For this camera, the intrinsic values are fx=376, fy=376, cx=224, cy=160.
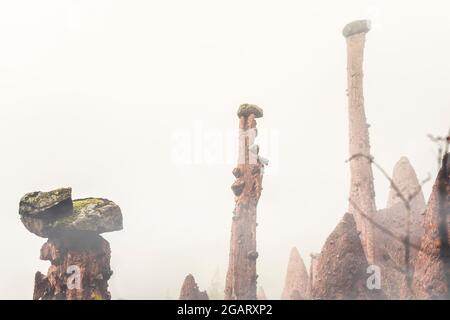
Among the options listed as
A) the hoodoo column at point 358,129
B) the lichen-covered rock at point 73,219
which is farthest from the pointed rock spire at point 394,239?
the lichen-covered rock at point 73,219

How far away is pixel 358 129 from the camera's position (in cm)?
2695

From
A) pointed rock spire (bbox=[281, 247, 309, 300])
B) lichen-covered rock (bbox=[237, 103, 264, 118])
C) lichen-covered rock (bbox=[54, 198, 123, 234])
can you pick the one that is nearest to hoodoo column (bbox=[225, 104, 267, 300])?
lichen-covered rock (bbox=[237, 103, 264, 118])

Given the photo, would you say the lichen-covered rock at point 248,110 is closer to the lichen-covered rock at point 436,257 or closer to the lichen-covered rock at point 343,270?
the lichen-covered rock at point 343,270

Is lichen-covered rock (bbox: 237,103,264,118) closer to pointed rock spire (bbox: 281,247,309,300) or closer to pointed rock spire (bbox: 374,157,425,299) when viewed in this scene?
pointed rock spire (bbox: 374,157,425,299)

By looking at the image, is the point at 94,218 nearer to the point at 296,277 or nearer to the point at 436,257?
the point at 436,257

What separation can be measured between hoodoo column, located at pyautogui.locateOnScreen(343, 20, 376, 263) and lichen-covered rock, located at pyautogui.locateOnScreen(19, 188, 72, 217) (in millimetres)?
17211

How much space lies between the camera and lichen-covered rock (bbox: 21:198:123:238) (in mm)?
18750

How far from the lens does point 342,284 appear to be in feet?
49.2

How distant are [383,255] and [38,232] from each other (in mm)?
18930

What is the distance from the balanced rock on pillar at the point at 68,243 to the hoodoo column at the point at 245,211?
6.43 metres

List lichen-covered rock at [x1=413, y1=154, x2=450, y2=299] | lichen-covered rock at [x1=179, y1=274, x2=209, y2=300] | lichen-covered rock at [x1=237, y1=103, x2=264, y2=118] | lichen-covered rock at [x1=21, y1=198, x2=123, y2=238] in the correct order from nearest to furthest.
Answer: lichen-covered rock at [x1=413, y1=154, x2=450, y2=299], lichen-covered rock at [x1=21, y1=198, x2=123, y2=238], lichen-covered rock at [x1=179, y1=274, x2=209, y2=300], lichen-covered rock at [x1=237, y1=103, x2=264, y2=118]

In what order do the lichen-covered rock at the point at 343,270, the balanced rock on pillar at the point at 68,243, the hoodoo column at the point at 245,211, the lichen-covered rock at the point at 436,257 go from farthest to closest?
the hoodoo column at the point at 245,211 < the balanced rock on pillar at the point at 68,243 < the lichen-covered rock at the point at 343,270 < the lichen-covered rock at the point at 436,257

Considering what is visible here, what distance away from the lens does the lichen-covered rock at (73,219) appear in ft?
61.5
